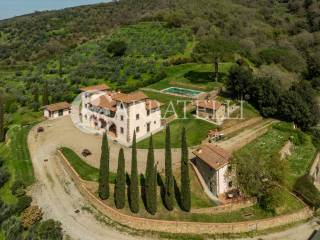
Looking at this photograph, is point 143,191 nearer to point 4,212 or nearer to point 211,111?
point 4,212

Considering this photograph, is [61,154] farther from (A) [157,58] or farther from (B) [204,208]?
(A) [157,58]

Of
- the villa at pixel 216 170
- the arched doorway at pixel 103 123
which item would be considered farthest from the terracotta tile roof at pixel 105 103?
the villa at pixel 216 170

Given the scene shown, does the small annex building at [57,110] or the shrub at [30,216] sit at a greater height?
the small annex building at [57,110]

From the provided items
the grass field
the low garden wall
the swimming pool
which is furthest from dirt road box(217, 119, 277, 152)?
the grass field

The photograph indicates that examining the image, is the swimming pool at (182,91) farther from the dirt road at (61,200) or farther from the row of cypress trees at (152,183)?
the row of cypress trees at (152,183)

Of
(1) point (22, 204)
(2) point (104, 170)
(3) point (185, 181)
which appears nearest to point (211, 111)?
(3) point (185, 181)

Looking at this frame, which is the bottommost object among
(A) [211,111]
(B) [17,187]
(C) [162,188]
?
(B) [17,187]
